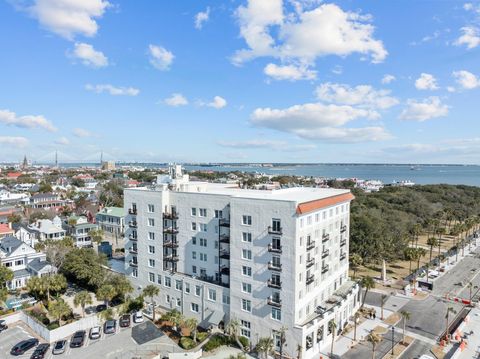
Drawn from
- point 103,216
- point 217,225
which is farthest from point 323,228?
point 103,216

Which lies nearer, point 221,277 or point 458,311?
point 221,277

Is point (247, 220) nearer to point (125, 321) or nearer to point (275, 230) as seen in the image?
point (275, 230)

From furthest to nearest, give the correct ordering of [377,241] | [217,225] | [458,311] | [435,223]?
1. [435,223]
2. [377,241]
3. [458,311]
4. [217,225]

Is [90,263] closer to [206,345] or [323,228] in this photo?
[206,345]

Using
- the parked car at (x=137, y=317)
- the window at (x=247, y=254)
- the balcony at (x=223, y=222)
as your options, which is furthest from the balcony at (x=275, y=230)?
the parked car at (x=137, y=317)

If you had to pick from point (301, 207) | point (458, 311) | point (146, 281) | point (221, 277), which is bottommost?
point (458, 311)

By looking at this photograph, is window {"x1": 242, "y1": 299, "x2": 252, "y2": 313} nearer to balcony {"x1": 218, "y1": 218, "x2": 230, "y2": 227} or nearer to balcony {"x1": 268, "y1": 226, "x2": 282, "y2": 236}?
balcony {"x1": 218, "y1": 218, "x2": 230, "y2": 227}

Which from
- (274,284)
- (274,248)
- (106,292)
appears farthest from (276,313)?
(106,292)

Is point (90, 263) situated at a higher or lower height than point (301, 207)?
lower

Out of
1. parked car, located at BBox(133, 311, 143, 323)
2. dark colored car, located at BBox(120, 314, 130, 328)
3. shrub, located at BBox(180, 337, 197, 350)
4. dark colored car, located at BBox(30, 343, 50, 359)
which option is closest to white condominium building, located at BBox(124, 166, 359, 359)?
shrub, located at BBox(180, 337, 197, 350)
